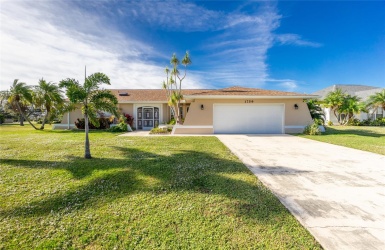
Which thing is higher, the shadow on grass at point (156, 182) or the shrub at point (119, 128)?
the shrub at point (119, 128)

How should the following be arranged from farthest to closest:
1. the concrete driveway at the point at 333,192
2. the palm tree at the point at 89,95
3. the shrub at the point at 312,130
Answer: the shrub at the point at 312,130 < the palm tree at the point at 89,95 < the concrete driveway at the point at 333,192

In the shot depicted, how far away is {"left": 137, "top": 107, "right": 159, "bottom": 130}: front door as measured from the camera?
20.1 meters

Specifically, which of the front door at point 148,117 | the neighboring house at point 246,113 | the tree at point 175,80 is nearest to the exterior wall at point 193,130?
the neighboring house at point 246,113

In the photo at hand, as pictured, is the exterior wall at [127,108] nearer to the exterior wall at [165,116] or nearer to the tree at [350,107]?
the exterior wall at [165,116]

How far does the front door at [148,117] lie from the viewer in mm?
20141

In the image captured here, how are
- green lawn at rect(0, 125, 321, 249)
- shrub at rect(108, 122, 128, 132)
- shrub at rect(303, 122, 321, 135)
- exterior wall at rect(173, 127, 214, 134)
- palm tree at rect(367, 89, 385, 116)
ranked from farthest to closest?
1. palm tree at rect(367, 89, 385, 116)
2. shrub at rect(108, 122, 128, 132)
3. exterior wall at rect(173, 127, 214, 134)
4. shrub at rect(303, 122, 321, 135)
5. green lawn at rect(0, 125, 321, 249)

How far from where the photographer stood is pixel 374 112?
25.1 metres

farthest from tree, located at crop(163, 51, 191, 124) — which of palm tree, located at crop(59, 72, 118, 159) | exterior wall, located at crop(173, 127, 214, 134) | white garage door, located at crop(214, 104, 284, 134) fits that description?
palm tree, located at crop(59, 72, 118, 159)

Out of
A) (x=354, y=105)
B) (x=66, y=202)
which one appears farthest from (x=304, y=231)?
(x=354, y=105)

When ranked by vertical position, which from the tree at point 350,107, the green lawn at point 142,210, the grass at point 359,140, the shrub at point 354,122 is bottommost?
the green lawn at point 142,210

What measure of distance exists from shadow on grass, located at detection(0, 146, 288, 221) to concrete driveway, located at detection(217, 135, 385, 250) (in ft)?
1.62

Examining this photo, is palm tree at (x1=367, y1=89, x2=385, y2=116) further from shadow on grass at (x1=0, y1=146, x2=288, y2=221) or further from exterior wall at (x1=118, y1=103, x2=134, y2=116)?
exterior wall at (x1=118, y1=103, x2=134, y2=116)

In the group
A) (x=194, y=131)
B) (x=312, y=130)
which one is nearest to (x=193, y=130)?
(x=194, y=131)

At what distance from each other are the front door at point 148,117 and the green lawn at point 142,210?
1434 cm
